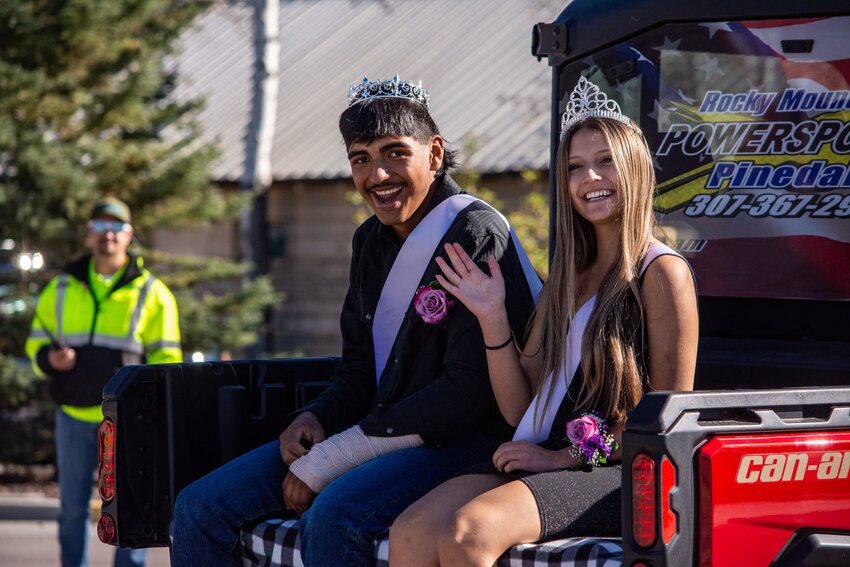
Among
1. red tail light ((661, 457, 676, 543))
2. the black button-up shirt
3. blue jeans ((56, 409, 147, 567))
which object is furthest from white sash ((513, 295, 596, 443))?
blue jeans ((56, 409, 147, 567))

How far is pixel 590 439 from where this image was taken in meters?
2.69

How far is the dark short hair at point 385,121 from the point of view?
3.34 meters

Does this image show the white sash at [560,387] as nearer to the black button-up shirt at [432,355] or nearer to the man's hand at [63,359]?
the black button-up shirt at [432,355]

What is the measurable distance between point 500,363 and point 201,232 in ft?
37.9

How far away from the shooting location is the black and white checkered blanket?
245 cm

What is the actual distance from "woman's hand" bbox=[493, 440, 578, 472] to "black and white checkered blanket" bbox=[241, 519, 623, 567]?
0.22 metres

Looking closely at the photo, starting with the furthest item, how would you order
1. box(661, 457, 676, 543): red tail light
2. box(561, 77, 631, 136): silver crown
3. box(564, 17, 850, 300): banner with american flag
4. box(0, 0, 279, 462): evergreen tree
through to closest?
1. box(0, 0, 279, 462): evergreen tree
2. box(564, 17, 850, 300): banner with american flag
3. box(561, 77, 631, 136): silver crown
4. box(661, 457, 676, 543): red tail light

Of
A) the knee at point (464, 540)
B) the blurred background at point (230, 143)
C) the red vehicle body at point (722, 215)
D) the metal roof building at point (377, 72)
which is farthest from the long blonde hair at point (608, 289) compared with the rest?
the metal roof building at point (377, 72)

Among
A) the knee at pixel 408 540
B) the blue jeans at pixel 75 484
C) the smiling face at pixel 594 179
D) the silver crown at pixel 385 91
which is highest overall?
the silver crown at pixel 385 91

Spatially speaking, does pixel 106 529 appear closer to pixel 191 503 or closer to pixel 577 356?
pixel 191 503

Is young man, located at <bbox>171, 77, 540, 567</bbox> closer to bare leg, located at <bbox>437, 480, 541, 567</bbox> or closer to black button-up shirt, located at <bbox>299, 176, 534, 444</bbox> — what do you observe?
black button-up shirt, located at <bbox>299, 176, 534, 444</bbox>

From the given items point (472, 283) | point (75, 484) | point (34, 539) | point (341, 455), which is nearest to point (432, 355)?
point (472, 283)

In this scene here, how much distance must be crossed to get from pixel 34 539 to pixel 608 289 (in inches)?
239

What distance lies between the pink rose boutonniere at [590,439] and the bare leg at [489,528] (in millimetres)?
198
